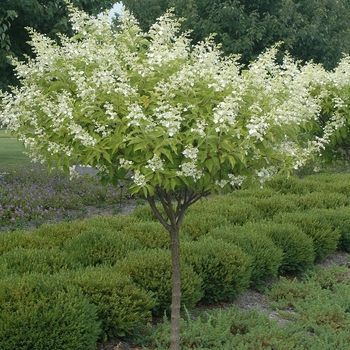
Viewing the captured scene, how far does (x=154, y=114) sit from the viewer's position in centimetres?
343

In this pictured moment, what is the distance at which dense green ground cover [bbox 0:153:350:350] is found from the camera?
171 inches

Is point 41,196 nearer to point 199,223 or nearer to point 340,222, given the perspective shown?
point 199,223

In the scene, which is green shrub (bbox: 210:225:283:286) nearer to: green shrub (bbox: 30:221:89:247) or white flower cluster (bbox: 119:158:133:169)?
green shrub (bbox: 30:221:89:247)

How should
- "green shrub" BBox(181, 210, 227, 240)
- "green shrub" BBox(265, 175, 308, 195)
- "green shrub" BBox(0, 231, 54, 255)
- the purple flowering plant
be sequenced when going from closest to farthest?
"green shrub" BBox(0, 231, 54, 255) → "green shrub" BBox(181, 210, 227, 240) → the purple flowering plant → "green shrub" BBox(265, 175, 308, 195)

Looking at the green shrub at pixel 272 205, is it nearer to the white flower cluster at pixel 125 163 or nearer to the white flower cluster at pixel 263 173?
the white flower cluster at pixel 263 173

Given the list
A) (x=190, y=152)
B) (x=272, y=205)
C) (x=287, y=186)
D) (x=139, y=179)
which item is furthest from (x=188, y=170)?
(x=287, y=186)

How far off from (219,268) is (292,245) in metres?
1.62

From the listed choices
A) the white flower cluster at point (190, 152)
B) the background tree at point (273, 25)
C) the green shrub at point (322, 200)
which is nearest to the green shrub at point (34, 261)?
the white flower cluster at point (190, 152)

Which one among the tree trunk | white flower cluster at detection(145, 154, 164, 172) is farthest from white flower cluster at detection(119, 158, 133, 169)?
the tree trunk

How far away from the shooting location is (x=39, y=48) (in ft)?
12.5

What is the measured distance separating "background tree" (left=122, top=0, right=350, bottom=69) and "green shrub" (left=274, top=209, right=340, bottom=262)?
428 inches

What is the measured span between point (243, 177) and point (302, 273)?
4.14 metres

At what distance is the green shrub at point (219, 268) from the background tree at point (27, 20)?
203 inches

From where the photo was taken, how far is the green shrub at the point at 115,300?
15.5 ft
